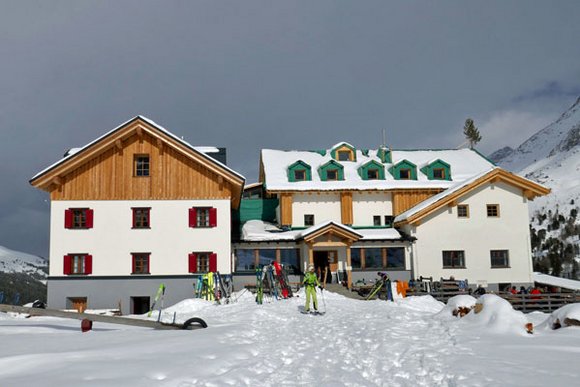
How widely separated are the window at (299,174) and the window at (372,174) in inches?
183

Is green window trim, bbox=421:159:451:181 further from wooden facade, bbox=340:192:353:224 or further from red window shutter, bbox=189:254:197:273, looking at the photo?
red window shutter, bbox=189:254:197:273

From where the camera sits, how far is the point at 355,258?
1271 inches

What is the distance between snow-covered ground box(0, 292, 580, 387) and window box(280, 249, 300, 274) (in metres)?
16.1

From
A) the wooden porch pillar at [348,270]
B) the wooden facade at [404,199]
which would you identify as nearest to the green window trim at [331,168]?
the wooden facade at [404,199]

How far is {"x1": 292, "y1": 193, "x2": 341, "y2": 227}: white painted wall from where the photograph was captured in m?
35.5

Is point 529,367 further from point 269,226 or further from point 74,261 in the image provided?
point 269,226

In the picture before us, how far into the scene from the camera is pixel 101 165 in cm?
2788

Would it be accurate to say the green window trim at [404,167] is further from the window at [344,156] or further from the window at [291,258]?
the window at [291,258]

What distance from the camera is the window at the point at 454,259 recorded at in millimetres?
32375

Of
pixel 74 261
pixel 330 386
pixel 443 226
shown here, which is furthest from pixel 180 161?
pixel 330 386

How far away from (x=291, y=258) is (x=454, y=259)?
10240 millimetres

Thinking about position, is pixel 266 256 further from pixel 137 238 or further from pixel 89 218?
pixel 89 218

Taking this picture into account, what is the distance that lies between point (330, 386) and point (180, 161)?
21988 millimetres

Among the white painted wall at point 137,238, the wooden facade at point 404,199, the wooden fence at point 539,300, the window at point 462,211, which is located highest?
the wooden facade at point 404,199
